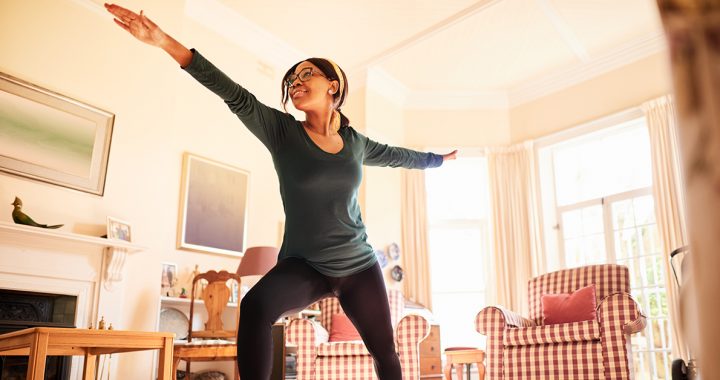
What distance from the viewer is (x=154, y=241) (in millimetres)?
4348

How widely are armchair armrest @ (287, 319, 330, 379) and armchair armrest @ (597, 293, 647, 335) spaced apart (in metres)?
1.87

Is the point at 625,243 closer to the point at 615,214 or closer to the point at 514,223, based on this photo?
the point at 615,214

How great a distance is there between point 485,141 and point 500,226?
3.58ft

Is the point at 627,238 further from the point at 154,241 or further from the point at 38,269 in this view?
the point at 38,269

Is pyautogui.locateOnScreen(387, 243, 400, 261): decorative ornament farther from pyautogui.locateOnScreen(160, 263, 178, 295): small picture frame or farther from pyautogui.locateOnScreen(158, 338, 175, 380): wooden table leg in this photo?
pyautogui.locateOnScreen(158, 338, 175, 380): wooden table leg

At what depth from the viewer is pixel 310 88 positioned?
1.83m

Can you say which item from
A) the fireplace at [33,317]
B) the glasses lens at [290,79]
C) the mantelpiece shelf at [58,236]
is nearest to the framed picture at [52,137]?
the mantelpiece shelf at [58,236]

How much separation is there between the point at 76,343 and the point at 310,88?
61.1 inches

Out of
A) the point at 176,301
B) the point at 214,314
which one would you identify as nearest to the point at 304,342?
the point at 214,314

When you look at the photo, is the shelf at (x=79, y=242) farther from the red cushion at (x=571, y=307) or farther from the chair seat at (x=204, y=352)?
the red cushion at (x=571, y=307)

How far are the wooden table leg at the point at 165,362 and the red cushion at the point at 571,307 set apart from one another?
2.64 metres

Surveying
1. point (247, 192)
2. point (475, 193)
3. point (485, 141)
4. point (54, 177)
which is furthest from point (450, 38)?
point (54, 177)

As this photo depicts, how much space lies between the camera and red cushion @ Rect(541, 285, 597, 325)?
391 cm

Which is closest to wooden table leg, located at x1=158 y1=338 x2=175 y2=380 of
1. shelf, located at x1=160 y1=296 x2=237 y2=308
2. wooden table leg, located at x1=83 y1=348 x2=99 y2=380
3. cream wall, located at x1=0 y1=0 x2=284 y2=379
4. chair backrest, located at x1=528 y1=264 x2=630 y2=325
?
wooden table leg, located at x1=83 y1=348 x2=99 y2=380
